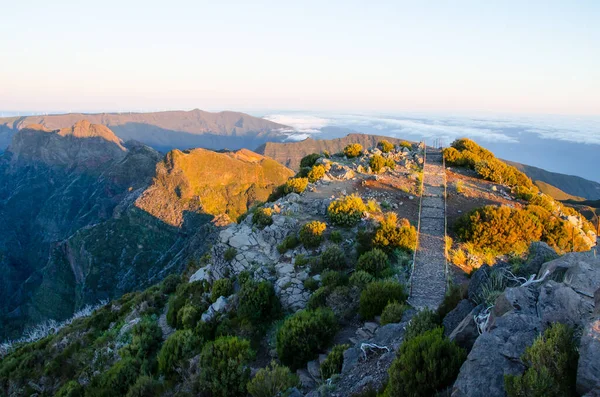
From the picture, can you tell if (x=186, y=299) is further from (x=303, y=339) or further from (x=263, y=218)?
(x=303, y=339)

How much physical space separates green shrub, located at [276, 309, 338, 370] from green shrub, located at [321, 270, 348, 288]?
2.02 metres

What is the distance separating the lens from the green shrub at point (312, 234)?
45.1 ft

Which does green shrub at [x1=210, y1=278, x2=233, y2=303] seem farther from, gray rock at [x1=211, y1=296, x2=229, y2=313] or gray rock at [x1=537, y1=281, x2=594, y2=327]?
gray rock at [x1=537, y1=281, x2=594, y2=327]

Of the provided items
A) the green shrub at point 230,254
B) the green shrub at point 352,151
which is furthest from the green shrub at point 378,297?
the green shrub at point 352,151

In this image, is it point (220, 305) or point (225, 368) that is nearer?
point (225, 368)

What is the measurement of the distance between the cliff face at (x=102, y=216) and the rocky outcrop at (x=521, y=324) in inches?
2307

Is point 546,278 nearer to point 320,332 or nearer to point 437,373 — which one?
point 437,373

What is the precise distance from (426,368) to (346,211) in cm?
1059

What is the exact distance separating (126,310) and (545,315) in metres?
21.2

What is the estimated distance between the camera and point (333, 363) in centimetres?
727

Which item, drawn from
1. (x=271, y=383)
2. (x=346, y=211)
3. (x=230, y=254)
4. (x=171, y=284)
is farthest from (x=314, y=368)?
(x=171, y=284)

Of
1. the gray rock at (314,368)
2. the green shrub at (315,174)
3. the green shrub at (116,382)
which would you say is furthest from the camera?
the green shrub at (315,174)

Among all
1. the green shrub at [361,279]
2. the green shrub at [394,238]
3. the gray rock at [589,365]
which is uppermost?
the gray rock at [589,365]

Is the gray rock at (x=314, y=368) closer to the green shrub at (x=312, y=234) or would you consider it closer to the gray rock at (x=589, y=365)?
the gray rock at (x=589, y=365)
